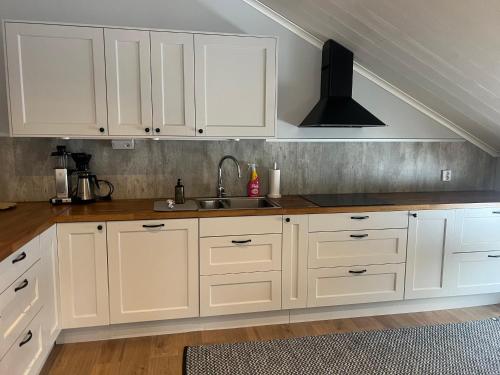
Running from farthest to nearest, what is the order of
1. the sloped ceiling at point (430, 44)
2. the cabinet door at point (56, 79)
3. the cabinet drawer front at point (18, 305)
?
the cabinet door at point (56, 79) < the sloped ceiling at point (430, 44) < the cabinet drawer front at point (18, 305)

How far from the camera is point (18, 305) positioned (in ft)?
5.49

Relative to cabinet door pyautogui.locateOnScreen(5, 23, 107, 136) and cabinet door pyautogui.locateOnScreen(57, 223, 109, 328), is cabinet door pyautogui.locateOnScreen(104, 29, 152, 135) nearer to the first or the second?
cabinet door pyautogui.locateOnScreen(5, 23, 107, 136)

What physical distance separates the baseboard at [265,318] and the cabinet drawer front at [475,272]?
129 millimetres

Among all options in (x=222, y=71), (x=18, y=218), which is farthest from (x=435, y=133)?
(x=18, y=218)

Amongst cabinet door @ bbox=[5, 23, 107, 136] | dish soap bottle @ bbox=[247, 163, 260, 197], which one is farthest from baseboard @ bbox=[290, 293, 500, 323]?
cabinet door @ bbox=[5, 23, 107, 136]

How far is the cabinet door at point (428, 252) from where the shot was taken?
2.74 metres

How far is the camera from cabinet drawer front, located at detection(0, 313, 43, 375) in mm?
1562

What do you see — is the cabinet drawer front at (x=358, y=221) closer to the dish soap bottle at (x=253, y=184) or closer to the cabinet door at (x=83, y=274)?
the dish soap bottle at (x=253, y=184)

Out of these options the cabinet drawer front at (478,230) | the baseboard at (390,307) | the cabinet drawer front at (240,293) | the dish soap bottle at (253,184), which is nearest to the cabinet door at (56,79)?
the dish soap bottle at (253,184)

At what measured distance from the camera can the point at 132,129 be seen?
2.47m

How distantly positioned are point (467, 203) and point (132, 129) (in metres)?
2.51

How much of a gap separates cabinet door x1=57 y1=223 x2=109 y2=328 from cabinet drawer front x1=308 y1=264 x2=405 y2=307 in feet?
4.61

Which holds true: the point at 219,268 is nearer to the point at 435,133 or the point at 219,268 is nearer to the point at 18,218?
the point at 18,218

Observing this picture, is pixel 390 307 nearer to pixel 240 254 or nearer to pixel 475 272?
pixel 475 272
